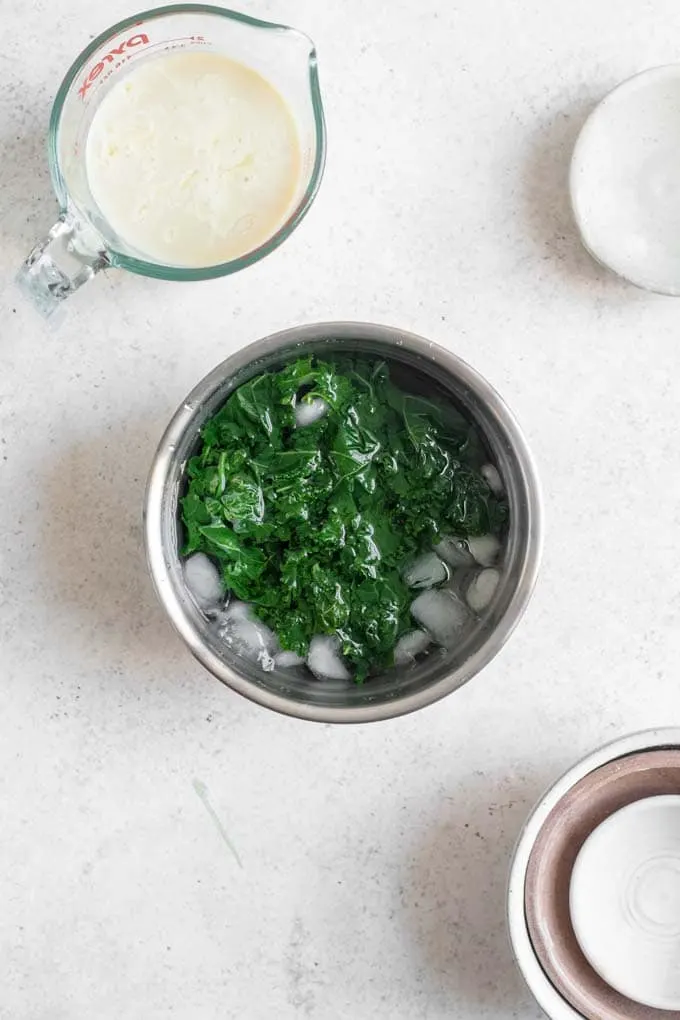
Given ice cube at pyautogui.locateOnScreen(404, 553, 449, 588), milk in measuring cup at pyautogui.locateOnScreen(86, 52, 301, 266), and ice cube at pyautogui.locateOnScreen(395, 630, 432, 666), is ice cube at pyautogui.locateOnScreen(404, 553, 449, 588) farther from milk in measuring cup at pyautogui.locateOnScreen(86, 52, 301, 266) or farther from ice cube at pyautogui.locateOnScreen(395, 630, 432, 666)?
milk in measuring cup at pyautogui.locateOnScreen(86, 52, 301, 266)

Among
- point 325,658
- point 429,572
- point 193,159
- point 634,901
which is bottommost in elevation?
point 634,901

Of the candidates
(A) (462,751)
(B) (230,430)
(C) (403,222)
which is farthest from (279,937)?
(C) (403,222)

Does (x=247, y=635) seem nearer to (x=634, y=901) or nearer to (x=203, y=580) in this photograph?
(x=203, y=580)

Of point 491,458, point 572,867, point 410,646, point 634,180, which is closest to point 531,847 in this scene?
point 572,867

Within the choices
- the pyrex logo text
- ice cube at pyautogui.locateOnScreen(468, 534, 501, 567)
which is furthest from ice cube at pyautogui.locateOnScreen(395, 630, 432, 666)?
the pyrex logo text

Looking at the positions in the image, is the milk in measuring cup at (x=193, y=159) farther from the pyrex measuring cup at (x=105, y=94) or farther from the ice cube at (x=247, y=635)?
the ice cube at (x=247, y=635)

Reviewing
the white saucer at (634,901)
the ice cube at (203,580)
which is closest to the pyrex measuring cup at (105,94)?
the ice cube at (203,580)

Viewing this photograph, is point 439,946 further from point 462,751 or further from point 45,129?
point 45,129
